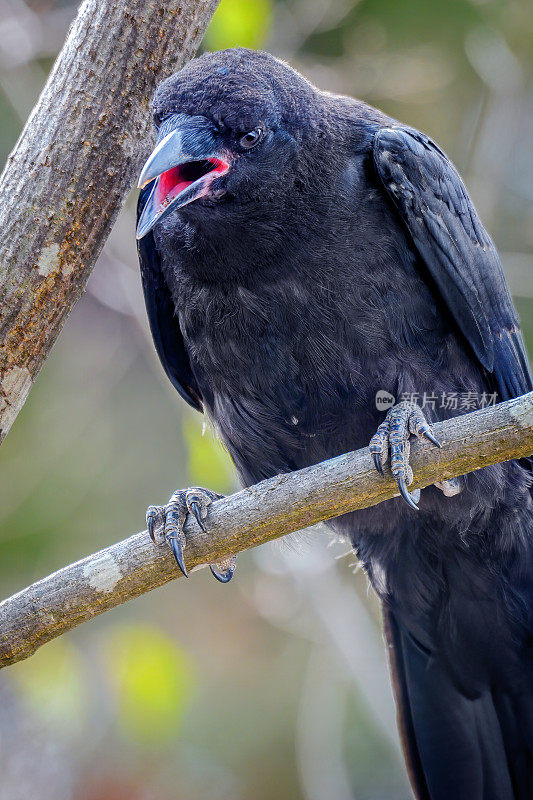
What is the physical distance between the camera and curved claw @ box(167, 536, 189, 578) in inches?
115

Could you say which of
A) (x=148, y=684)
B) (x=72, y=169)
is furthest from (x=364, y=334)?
(x=148, y=684)

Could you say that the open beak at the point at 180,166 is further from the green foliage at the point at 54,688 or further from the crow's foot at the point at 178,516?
the green foliage at the point at 54,688

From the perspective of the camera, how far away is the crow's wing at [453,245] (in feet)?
10.5

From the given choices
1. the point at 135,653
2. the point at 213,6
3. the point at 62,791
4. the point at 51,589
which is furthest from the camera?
the point at 62,791

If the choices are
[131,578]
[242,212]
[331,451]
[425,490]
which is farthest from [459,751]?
[242,212]

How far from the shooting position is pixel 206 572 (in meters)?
7.21

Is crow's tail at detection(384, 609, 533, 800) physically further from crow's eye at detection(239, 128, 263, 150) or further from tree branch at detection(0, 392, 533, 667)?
crow's eye at detection(239, 128, 263, 150)

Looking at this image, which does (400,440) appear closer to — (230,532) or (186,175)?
(230,532)

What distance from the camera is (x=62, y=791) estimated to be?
5297mm

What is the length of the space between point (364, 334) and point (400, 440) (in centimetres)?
44

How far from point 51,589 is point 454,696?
1.71 metres

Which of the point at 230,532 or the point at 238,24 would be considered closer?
the point at 230,532

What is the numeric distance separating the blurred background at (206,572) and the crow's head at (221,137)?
4.74 ft

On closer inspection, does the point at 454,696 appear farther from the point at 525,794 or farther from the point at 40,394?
the point at 40,394
